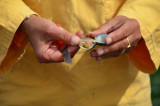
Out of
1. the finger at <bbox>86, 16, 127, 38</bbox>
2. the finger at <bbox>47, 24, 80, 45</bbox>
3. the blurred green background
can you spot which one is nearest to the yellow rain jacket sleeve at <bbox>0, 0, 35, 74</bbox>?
the finger at <bbox>47, 24, 80, 45</bbox>

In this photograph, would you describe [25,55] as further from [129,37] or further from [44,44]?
[129,37]

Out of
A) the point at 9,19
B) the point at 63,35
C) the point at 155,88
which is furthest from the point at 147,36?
the point at 155,88

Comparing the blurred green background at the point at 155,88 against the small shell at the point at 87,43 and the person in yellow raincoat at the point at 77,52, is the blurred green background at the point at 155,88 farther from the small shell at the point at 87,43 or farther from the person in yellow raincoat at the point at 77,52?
the small shell at the point at 87,43

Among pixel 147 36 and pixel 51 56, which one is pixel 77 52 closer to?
pixel 51 56

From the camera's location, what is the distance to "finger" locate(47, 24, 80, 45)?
27.2 inches

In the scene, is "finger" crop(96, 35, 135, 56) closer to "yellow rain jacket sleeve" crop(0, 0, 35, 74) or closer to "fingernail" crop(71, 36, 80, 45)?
"fingernail" crop(71, 36, 80, 45)

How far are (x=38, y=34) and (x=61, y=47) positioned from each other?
0.27 feet

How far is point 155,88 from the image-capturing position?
1902mm

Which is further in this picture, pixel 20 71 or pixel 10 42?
pixel 20 71

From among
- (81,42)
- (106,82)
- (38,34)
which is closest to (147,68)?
(106,82)

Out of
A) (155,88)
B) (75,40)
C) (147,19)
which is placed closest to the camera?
(75,40)

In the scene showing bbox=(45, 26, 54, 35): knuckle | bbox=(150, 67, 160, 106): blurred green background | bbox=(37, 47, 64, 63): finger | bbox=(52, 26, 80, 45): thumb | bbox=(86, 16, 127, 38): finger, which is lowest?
bbox=(150, 67, 160, 106): blurred green background

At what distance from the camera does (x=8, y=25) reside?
73cm

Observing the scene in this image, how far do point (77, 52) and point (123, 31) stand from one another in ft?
0.58
